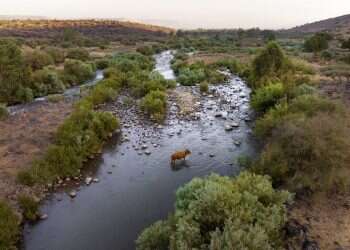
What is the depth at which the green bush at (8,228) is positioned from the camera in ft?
29.2

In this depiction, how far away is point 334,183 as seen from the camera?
33.0ft

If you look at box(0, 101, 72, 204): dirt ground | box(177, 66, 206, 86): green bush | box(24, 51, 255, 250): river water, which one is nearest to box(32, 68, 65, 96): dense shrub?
box(0, 101, 72, 204): dirt ground

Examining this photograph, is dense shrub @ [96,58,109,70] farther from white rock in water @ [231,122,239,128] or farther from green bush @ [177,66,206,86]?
white rock in water @ [231,122,239,128]

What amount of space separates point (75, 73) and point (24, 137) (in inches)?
602

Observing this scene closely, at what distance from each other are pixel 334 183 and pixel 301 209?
1.54 metres

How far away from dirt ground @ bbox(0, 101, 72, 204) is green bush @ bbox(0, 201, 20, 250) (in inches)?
36.6

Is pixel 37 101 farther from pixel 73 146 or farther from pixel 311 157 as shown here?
pixel 311 157

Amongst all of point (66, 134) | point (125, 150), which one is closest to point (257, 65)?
point (125, 150)

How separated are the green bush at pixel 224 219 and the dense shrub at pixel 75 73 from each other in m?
22.3

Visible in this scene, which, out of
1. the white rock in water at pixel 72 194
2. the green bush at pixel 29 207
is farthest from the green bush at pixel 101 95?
the green bush at pixel 29 207

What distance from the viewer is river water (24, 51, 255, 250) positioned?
9.88 metres

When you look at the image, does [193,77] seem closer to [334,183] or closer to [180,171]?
[180,171]

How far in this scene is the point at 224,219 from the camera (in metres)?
8.00

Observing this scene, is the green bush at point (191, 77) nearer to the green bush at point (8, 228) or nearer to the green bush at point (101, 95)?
the green bush at point (101, 95)
